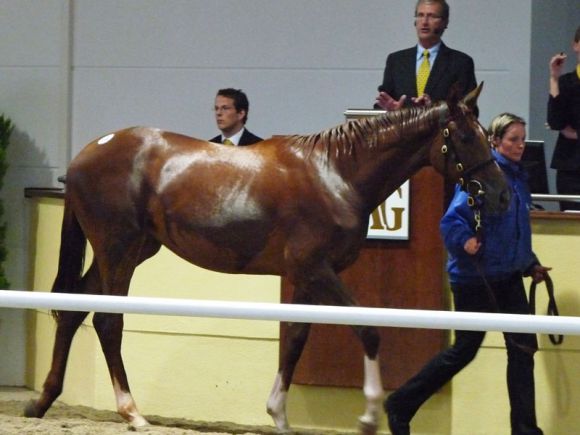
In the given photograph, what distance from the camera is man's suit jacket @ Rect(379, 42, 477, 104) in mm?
6367

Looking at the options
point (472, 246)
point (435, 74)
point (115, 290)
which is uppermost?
point (435, 74)

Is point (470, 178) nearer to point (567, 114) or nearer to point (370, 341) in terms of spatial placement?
point (370, 341)

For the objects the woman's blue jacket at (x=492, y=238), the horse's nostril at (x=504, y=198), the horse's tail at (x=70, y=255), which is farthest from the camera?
the horse's tail at (x=70, y=255)

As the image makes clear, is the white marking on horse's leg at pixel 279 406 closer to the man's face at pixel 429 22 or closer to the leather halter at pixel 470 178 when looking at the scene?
the leather halter at pixel 470 178

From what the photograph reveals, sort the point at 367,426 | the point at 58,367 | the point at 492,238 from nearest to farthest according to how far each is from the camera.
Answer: the point at 367,426 < the point at 492,238 < the point at 58,367

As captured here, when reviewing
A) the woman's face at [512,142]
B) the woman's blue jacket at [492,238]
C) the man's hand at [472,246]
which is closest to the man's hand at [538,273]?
the woman's blue jacket at [492,238]

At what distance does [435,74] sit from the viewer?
639cm

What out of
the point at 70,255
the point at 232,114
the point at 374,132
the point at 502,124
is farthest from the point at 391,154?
the point at 70,255

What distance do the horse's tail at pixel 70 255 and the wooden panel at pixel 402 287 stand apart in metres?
1.03

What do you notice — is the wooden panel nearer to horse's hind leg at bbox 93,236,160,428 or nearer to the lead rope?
the lead rope

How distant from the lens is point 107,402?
6980mm

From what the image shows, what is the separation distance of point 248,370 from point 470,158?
6.03ft

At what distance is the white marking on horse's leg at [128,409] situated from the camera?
229 inches

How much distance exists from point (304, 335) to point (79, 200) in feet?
4.03
